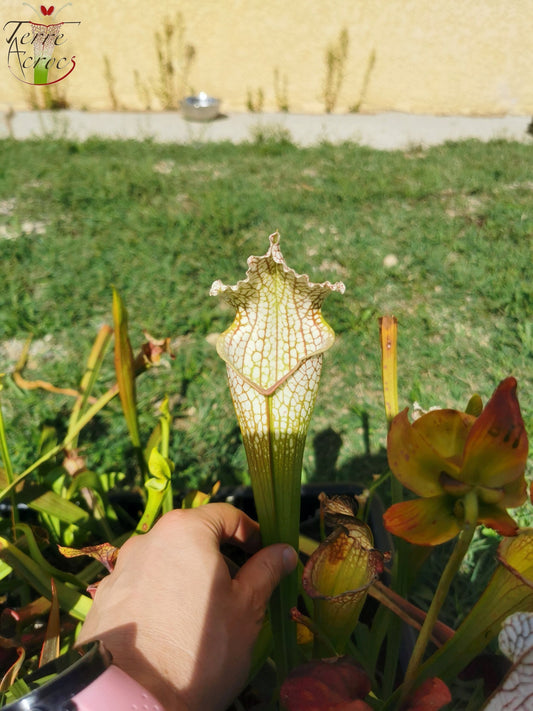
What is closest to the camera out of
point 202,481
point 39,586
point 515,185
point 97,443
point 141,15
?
point 39,586

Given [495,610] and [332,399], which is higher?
[495,610]

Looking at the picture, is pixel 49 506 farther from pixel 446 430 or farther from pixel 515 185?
pixel 515 185

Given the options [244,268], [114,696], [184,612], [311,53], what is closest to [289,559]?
[184,612]

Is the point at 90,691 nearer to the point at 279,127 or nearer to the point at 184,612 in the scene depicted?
the point at 184,612

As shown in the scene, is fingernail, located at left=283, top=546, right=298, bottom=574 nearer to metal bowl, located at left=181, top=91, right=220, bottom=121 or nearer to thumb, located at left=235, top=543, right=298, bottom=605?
thumb, located at left=235, top=543, right=298, bottom=605

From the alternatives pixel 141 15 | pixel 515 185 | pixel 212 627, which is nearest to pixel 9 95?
pixel 141 15

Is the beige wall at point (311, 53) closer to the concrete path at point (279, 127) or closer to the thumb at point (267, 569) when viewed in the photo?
the concrete path at point (279, 127)
